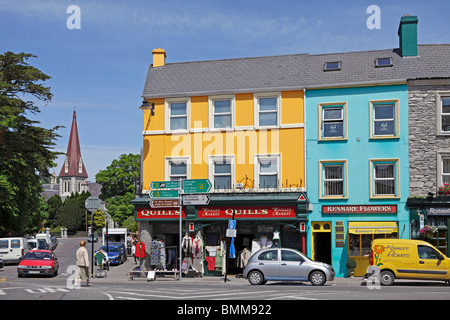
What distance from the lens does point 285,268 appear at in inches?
976

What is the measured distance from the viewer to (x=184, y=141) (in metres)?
33.1

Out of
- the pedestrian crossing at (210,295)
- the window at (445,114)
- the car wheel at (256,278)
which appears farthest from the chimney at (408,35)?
the pedestrian crossing at (210,295)

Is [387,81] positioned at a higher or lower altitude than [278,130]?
higher

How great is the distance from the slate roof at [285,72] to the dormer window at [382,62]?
0.20 metres

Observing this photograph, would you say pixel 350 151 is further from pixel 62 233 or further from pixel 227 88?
pixel 62 233

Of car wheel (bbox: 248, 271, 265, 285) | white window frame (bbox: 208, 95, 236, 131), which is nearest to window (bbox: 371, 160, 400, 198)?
white window frame (bbox: 208, 95, 236, 131)

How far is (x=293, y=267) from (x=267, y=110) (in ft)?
33.4

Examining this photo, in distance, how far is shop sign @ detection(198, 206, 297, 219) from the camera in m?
30.5

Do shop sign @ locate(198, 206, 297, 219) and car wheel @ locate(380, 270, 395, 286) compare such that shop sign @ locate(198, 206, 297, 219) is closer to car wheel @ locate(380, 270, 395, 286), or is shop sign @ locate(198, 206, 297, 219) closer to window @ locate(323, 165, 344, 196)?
window @ locate(323, 165, 344, 196)

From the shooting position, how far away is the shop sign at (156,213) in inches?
1259

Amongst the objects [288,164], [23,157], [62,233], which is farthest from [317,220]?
[62,233]

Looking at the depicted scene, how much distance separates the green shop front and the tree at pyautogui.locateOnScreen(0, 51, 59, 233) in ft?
51.0

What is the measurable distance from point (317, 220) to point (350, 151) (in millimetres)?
3767

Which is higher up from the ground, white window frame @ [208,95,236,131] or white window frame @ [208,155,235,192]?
white window frame @ [208,95,236,131]
